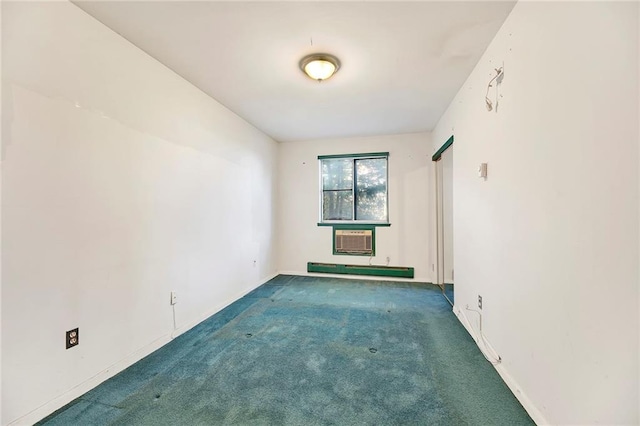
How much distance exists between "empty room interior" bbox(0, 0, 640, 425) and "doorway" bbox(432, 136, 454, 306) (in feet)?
1.97

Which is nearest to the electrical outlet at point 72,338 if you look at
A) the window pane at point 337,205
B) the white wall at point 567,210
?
the white wall at point 567,210

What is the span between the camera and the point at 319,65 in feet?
7.70

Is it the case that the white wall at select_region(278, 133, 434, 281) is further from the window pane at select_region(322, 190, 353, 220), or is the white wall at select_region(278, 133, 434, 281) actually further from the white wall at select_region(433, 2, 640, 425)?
the white wall at select_region(433, 2, 640, 425)

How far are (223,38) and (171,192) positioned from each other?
1.44 meters

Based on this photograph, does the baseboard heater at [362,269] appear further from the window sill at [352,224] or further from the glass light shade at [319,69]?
the glass light shade at [319,69]

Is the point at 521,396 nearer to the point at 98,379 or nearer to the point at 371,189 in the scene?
the point at 98,379

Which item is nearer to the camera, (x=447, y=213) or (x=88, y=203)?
(x=88, y=203)

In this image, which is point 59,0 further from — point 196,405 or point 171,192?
point 196,405

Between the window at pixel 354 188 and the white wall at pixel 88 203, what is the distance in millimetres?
2556

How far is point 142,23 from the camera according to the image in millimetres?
1905

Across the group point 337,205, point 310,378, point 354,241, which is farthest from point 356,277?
point 310,378

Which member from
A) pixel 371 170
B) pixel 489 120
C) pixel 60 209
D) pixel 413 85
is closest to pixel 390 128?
pixel 371 170

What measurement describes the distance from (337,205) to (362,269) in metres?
1.27

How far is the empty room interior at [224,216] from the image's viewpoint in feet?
3.78
